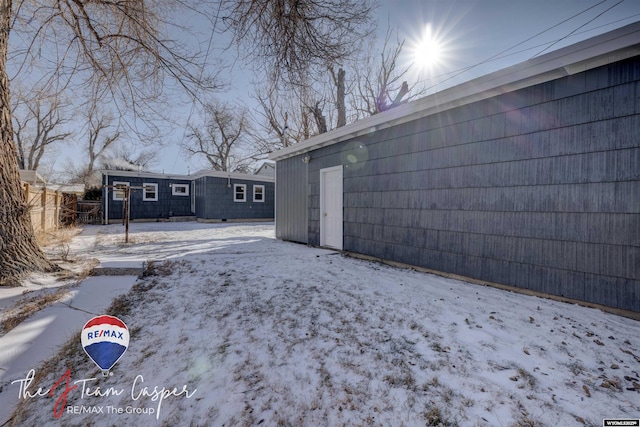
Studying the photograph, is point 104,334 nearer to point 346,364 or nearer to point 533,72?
point 346,364

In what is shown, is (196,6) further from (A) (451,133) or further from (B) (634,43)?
(B) (634,43)

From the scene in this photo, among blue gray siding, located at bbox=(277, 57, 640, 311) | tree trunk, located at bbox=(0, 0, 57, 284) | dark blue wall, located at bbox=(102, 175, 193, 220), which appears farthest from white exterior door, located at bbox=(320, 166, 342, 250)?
dark blue wall, located at bbox=(102, 175, 193, 220)

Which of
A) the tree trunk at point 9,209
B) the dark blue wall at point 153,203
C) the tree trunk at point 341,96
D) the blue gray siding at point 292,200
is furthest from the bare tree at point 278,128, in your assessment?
the tree trunk at point 9,209

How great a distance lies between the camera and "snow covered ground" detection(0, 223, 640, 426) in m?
1.53

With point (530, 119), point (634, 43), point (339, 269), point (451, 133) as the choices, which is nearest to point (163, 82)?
point (339, 269)

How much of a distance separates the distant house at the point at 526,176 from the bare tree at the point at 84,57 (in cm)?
345

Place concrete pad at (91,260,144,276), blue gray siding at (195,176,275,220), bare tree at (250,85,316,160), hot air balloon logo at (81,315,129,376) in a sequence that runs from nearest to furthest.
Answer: hot air balloon logo at (81,315,129,376) → concrete pad at (91,260,144,276) → bare tree at (250,85,316,160) → blue gray siding at (195,176,275,220)

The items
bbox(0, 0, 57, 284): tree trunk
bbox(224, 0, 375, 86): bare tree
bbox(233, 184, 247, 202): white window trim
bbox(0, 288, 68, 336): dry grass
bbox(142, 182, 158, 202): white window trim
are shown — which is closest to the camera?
bbox(0, 288, 68, 336): dry grass

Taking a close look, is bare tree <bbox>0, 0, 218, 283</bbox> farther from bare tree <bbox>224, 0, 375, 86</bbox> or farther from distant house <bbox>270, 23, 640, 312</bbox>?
distant house <bbox>270, 23, 640, 312</bbox>

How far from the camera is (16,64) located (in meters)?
3.89

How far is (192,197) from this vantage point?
1598 centimetres

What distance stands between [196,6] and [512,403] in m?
4.66

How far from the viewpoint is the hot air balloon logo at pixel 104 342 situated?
6.40 feet

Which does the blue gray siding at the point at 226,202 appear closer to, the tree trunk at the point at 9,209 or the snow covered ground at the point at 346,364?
the tree trunk at the point at 9,209
